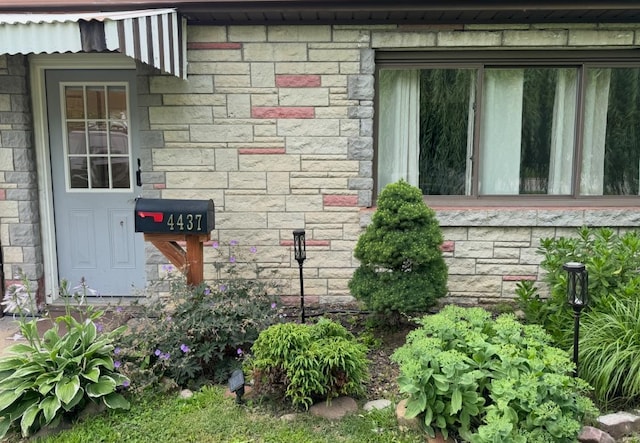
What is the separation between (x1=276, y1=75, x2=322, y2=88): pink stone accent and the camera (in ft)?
15.2

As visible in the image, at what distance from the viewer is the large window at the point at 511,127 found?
4789mm

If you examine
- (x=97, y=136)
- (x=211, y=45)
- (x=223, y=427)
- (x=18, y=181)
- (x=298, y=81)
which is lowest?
(x=223, y=427)

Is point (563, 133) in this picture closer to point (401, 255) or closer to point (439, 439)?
point (401, 255)

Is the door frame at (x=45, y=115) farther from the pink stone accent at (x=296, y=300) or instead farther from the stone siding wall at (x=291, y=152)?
the pink stone accent at (x=296, y=300)

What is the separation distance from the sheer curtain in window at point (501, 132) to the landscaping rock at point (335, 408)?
8.99ft

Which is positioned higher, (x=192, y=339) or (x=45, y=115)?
(x=45, y=115)

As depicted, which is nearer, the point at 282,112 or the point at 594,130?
the point at 282,112

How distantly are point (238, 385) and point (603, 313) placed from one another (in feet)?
8.41

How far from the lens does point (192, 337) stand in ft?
11.5

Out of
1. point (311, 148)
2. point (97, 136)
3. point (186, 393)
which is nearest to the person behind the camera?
point (186, 393)

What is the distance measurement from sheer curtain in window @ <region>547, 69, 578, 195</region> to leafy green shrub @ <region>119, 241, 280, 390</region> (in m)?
3.13

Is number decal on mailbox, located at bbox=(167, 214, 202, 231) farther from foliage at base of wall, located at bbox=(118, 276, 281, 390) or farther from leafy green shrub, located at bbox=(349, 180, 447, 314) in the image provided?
leafy green shrub, located at bbox=(349, 180, 447, 314)

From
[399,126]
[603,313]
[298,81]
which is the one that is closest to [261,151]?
[298,81]

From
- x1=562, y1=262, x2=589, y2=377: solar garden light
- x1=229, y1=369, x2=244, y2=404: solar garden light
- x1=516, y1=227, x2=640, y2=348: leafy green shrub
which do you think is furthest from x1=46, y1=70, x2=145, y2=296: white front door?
x1=562, y1=262, x2=589, y2=377: solar garden light
